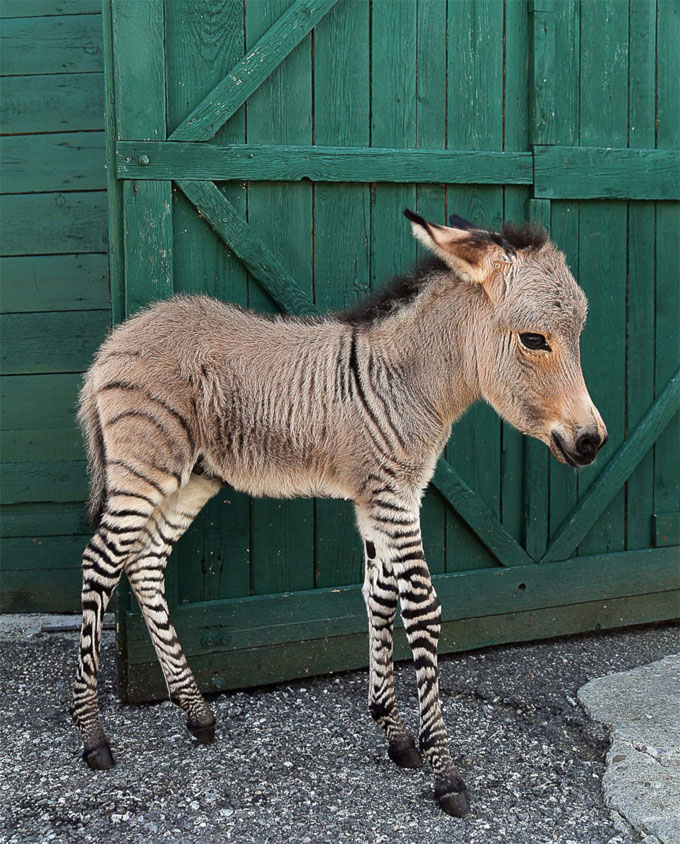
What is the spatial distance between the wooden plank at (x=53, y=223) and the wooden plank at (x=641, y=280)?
3281mm

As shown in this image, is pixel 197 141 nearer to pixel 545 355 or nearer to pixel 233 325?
pixel 233 325

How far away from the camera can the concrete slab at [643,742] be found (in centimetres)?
342

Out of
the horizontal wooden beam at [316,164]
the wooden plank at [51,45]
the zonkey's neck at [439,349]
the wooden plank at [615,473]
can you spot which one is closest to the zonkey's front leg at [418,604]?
the zonkey's neck at [439,349]

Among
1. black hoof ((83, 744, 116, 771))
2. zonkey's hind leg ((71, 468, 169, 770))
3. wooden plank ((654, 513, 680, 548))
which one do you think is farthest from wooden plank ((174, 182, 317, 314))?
wooden plank ((654, 513, 680, 548))

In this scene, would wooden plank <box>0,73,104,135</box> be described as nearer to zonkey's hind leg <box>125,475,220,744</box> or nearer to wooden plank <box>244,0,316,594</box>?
wooden plank <box>244,0,316,594</box>

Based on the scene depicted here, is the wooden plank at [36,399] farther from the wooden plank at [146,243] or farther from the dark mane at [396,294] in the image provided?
the dark mane at [396,294]

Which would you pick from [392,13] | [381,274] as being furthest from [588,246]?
[392,13]

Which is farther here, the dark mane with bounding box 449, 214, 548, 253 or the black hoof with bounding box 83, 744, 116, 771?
the black hoof with bounding box 83, 744, 116, 771

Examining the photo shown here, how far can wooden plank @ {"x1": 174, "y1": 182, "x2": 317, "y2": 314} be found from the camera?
4.33 metres

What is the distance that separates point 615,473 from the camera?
535 cm

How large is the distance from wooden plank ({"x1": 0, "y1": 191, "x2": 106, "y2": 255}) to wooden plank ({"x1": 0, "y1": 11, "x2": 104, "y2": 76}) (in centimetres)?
77

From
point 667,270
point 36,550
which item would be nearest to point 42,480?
point 36,550

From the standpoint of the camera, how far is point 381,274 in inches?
187

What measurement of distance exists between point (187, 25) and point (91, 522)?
2493mm
